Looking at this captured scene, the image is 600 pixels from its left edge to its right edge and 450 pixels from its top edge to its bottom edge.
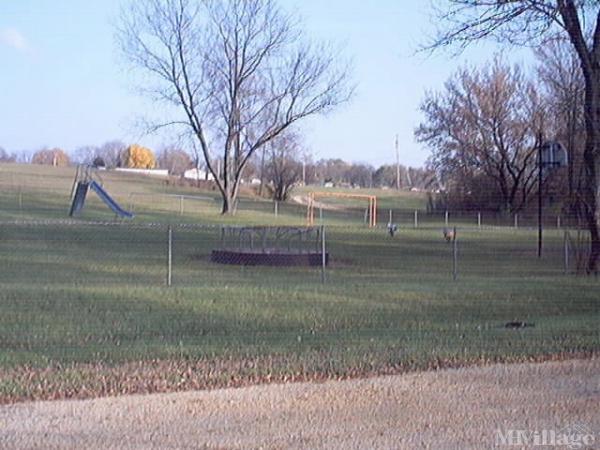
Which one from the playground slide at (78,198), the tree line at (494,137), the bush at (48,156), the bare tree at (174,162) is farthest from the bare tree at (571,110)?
the bush at (48,156)

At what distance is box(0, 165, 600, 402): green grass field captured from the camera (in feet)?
29.6

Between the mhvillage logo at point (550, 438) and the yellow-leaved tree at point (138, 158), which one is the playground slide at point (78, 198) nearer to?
the mhvillage logo at point (550, 438)

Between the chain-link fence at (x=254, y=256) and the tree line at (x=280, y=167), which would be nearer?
the chain-link fence at (x=254, y=256)

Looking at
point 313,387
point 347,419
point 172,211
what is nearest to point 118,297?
point 313,387

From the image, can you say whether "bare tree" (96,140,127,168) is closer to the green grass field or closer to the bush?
the bush

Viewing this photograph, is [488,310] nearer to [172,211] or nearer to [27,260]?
[27,260]

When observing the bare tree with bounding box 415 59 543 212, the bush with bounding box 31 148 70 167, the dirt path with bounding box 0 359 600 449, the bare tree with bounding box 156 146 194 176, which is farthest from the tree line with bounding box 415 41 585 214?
the bush with bounding box 31 148 70 167

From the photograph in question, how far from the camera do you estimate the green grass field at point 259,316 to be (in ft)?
29.6

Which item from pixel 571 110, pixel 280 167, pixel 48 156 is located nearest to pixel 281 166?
pixel 280 167

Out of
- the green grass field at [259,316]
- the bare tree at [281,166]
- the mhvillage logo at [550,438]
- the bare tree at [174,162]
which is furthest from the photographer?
the bare tree at [174,162]

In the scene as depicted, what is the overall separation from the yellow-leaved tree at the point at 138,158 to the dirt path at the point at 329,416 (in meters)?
116

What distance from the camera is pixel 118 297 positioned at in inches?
589

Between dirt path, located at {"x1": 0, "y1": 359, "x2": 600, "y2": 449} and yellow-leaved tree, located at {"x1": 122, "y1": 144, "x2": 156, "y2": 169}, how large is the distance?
11594cm

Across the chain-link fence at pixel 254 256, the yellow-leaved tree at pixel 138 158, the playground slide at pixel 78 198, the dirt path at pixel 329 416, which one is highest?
the yellow-leaved tree at pixel 138 158
